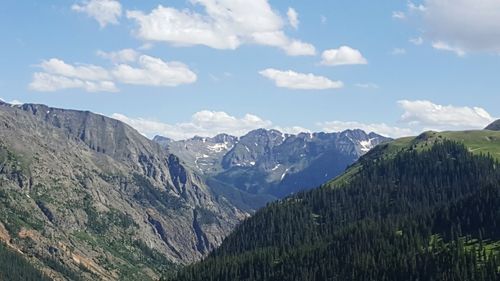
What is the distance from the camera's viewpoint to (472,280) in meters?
200

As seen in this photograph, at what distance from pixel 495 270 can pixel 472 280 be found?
7766mm

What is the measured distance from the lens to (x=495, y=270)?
199750 millimetres
